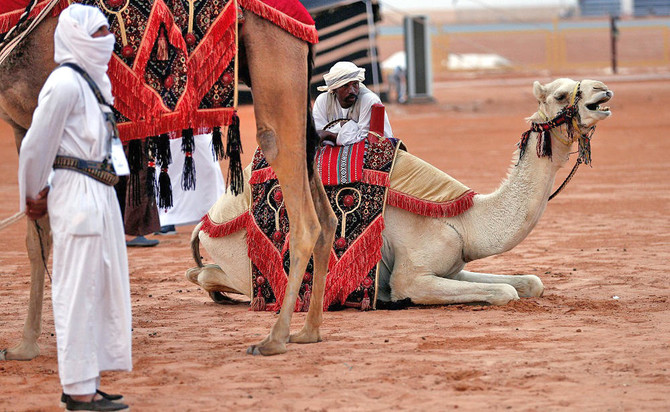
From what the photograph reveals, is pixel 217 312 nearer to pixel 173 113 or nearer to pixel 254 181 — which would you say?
pixel 254 181

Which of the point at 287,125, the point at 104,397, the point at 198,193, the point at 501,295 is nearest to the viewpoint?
the point at 104,397

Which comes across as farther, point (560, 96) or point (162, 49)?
point (560, 96)

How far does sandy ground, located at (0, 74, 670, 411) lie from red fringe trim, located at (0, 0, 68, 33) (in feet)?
6.19

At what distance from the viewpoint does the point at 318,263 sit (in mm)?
6434

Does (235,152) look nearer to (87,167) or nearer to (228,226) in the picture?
(228,226)

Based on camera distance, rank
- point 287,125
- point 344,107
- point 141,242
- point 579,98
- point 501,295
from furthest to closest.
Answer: point 141,242, point 344,107, point 501,295, point 579,98, point 287,125

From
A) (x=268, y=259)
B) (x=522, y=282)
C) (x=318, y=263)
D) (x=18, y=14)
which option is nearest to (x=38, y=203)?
(x=18, y=14)

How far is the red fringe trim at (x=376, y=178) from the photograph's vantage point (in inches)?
286

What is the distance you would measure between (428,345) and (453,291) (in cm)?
109

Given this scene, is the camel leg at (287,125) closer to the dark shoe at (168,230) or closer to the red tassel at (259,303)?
the red tassel at (259,303)

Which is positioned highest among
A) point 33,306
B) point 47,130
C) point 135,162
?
point 47,130

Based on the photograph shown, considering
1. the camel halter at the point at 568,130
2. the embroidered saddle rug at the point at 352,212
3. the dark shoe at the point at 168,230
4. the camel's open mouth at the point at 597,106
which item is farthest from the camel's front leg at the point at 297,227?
the dark shoe at the point at 168,230

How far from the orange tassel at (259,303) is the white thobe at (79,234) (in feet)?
8.15

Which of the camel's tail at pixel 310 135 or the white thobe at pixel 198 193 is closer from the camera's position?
the camel's tail at pixel 310 135
